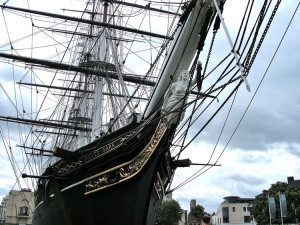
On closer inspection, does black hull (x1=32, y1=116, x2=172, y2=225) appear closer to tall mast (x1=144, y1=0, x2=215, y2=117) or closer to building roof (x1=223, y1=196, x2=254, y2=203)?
tall mast (x1=144, y1=0, x2=215, y2=117)

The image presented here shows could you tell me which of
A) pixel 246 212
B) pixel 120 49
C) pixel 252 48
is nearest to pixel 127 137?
pixel 252 48

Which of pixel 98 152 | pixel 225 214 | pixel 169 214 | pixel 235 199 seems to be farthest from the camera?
pixel 235 199

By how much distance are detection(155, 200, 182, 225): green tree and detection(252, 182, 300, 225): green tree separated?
15071 millimetres

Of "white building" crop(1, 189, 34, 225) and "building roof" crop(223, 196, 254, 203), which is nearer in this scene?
"white building" crop(1, 189, 34, 225)

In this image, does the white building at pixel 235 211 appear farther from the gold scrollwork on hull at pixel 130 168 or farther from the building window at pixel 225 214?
the gold scrollwork on hull at pixel 130 168

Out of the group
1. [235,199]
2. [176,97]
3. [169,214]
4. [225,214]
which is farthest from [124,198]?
[235,199]

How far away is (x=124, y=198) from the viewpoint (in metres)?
10.5

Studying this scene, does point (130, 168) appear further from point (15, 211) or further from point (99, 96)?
point (15, 211)

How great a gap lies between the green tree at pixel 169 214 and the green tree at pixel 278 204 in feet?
49.4

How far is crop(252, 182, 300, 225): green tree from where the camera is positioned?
43203 mm

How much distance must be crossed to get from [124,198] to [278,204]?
37.5 metres

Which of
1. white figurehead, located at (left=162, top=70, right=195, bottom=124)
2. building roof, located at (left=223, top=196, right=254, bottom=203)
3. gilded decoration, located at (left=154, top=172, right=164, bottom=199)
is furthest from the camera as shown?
building roof, located at (left=223, top=196, right=254, bottom=203)

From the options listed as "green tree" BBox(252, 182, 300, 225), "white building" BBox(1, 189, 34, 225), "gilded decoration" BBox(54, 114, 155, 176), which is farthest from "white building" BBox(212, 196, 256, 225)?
"gilded decoration" BBox(54, 114, 155, 176)

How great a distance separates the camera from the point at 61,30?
2438cm
